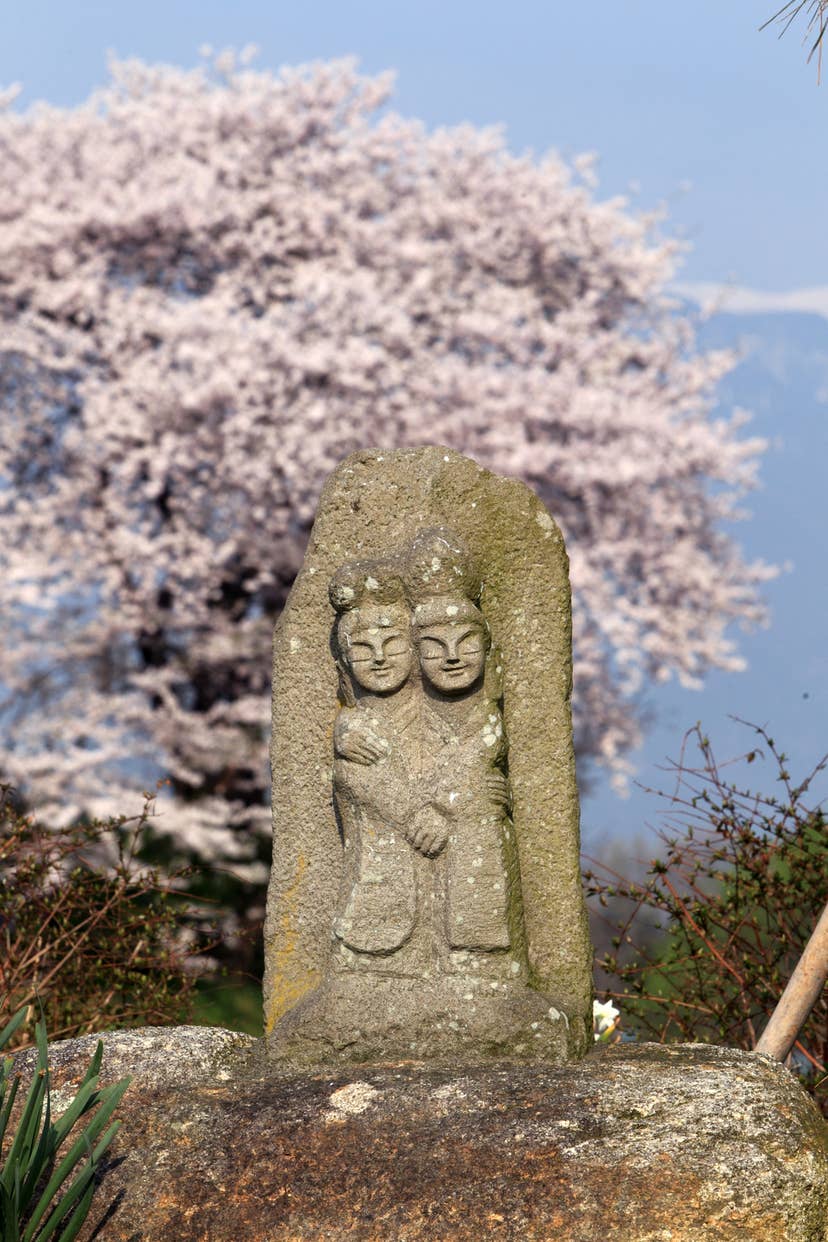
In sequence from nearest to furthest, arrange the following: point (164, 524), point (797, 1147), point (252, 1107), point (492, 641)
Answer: point (797, 1147)
point (252, 1107)
point (492, 641)
point (164, 524)

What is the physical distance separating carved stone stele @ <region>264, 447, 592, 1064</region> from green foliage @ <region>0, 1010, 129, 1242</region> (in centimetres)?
76

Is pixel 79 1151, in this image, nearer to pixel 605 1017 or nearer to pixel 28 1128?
pixel 28 1128

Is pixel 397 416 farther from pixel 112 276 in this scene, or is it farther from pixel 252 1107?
pixel 252 1107

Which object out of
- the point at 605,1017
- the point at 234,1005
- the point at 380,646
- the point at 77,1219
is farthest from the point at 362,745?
the point at 234,1005

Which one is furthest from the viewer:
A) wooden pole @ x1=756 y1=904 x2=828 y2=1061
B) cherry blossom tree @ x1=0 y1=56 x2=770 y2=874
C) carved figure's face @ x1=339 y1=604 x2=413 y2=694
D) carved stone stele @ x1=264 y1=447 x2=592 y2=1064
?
cherry blossom tree @ x1=0 y1=56 x2=770 y2=874

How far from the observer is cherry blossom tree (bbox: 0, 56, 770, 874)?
11.8 meters

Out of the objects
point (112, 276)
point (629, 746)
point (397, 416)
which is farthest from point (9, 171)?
point (629, 746)

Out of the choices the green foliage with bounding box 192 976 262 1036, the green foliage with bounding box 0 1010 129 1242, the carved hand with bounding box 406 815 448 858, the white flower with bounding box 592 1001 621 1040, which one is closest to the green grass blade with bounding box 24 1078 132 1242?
the green foliage with bounding box 0 1010 129 1242

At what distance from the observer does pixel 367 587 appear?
445 centimetres

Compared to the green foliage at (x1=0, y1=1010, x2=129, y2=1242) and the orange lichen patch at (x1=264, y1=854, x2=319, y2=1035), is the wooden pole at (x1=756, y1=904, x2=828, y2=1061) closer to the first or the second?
the orange lichen patch at (x1=264, y1=854, x2=319, y2=1035)

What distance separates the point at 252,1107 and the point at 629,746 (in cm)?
988

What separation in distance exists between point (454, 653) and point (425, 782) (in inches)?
15.5

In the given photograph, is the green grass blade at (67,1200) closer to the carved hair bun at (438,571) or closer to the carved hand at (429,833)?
the carved hand at (429,833)

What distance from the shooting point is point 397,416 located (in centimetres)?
1215
